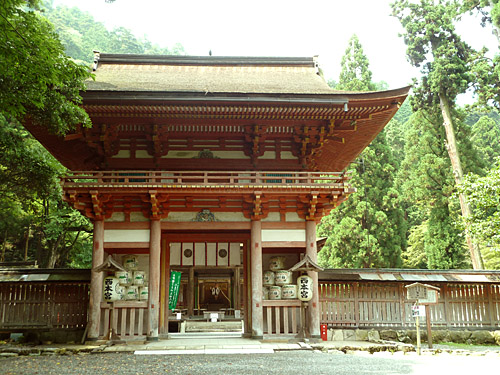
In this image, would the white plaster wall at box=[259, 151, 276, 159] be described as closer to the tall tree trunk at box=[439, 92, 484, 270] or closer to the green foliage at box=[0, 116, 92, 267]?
the green foliage at box=[0, 116, 92, 267]

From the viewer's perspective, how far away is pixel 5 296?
12805 millimetres

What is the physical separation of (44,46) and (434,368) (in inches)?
353

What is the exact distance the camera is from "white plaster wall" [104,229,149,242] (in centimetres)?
1200

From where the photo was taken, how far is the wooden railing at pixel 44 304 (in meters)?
12.7

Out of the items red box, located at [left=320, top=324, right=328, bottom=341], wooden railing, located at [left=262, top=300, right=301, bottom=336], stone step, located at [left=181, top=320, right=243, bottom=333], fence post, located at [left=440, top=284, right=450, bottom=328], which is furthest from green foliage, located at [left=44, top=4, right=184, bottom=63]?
fence post, located at [left=440, top=284, right=450, bottom=328]

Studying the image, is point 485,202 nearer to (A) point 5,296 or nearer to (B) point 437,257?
(B) point 437,257

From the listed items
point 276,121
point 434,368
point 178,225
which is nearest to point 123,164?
point 178,225

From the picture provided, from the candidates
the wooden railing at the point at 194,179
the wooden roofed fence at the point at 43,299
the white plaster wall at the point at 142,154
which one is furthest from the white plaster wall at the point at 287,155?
the wooden roofed fence at the point at 43,299

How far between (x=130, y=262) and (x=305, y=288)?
489 centimetres

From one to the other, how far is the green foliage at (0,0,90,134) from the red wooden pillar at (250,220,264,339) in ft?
18.1

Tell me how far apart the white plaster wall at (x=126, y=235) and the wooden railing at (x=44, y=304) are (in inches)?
74.9

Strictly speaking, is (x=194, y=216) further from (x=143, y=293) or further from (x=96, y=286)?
(x=96, y=286)

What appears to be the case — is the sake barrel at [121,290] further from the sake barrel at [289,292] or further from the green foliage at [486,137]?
the green foliage at [486,137]

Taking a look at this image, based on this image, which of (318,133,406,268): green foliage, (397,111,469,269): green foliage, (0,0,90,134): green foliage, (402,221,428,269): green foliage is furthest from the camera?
(402,221,428,269): green foliage
